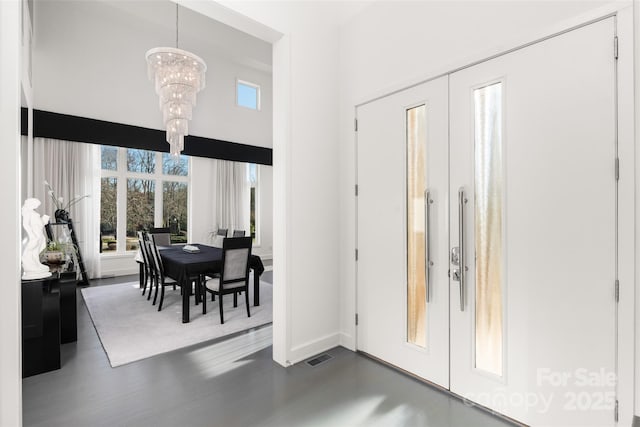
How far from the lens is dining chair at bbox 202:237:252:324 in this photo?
3.84m

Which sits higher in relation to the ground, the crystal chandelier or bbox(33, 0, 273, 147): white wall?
bbox(33, 0, 273, 147): white wall

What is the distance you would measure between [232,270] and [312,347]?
1570 mm

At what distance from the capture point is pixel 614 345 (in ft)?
5.31

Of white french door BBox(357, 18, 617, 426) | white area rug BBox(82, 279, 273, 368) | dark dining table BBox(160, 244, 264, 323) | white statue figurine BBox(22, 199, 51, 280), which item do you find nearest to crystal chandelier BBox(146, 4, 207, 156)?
dark dining table BBox(160, 244, 264, 323)

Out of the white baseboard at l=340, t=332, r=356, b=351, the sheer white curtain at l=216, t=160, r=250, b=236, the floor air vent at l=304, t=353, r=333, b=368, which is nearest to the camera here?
the floor air vent at l=304, t=353, r=333, b=368

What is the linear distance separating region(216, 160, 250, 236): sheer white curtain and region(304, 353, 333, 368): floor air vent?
17.5ft

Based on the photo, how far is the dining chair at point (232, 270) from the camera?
3.84 m

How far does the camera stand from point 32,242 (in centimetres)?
251

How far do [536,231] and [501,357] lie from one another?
2.84 feet

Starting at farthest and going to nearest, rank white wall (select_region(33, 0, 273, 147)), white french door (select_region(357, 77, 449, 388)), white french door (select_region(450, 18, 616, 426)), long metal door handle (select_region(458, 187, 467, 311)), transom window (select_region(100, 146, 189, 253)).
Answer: transom window (select_region(100, 146, 189, 253)), white wall (select_region(33, 0, 273, 147)), white french door (select_region(357, 77, 449, 388)), long metal door handle (select_region(458, 187, 467, 311)), white french door (select_region(450, 18, 616, 426))

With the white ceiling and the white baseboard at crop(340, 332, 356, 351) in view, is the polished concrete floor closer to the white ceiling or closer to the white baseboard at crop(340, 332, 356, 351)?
the white baseboard at crop(340, 332, 356, 351)

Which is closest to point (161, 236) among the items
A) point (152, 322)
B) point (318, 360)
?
point (152, 322)

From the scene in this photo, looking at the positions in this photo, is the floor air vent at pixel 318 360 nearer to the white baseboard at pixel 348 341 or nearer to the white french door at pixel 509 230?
the white baseboard at pixel 348 341

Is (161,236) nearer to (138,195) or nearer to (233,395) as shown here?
(138,195)
